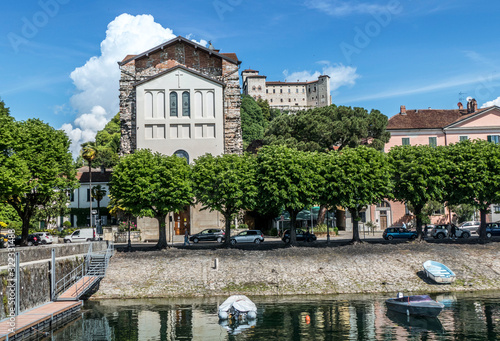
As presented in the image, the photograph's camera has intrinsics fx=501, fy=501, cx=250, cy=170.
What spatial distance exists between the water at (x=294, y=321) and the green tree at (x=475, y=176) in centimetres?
1268

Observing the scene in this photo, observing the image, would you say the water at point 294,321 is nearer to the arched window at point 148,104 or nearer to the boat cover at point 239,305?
the boat cover at point 239,305

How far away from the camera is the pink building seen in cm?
7819

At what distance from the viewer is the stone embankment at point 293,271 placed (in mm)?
41812

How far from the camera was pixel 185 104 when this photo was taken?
66750 millimetres

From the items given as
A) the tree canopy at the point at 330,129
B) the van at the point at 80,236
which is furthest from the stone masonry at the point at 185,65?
the van at the point at 80,236

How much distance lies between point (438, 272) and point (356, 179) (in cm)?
1096

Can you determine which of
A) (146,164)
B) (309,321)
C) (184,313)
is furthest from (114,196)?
(309,321)

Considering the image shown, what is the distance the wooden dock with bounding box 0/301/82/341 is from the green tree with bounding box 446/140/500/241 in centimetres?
3616

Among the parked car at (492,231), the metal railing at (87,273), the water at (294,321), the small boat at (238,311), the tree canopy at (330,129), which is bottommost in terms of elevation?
the water at (294,321)

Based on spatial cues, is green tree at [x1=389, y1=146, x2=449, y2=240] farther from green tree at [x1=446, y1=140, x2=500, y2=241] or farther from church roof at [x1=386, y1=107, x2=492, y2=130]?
church roof at [x1=386, y1=107, x2=492, y2=130]

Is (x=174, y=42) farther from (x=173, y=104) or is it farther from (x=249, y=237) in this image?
(x=249, y=237)

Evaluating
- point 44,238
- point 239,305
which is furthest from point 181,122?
point 239,305

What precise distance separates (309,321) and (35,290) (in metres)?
17.8

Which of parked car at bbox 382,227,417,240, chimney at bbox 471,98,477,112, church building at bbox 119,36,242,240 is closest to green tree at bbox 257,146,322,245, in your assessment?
parked car at bbox 382,227,417,240
